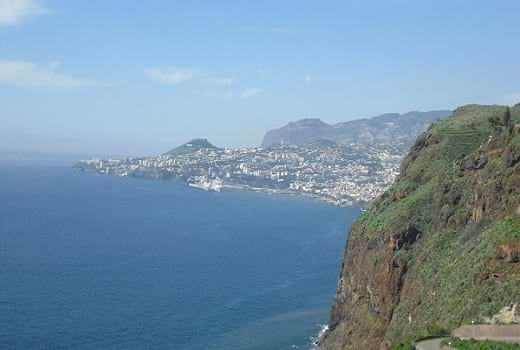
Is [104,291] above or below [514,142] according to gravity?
below

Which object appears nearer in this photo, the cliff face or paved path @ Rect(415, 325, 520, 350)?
paved path @ Rect(415, 325, 520, 350)

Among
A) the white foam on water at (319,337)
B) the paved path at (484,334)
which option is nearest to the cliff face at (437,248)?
the white foam on water at (319,337)

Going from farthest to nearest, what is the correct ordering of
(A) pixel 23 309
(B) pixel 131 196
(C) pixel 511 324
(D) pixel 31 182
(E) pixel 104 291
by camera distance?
(D) pixel 31 182, (B) pixel 131 196, (E) pixel 104 291, (A) pixel 23 309, (C) pixel 511 324

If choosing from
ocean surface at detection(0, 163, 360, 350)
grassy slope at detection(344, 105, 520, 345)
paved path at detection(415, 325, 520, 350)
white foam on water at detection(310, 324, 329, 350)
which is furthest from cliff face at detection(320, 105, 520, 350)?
ocean surface at detection(0, 163, 360, 350)

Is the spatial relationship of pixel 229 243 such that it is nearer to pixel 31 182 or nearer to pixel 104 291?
pixel 104 291

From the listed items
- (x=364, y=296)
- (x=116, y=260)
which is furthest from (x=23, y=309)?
(x=364, y=296)

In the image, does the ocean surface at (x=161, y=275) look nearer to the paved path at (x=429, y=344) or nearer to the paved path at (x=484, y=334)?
the paved path at (x=429, y=344)

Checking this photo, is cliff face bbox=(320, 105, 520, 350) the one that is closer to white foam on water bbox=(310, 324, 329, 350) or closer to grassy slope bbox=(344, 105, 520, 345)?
grassy slope bbox=(344, 105, 520, 345)
